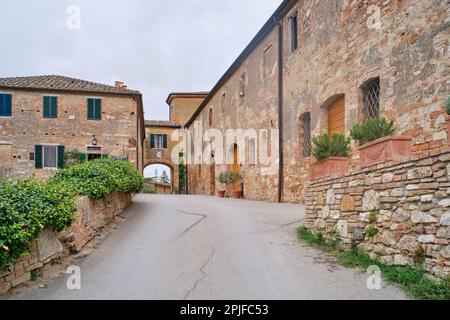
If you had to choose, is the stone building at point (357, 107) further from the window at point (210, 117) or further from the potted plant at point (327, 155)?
the window at point (210, 117)

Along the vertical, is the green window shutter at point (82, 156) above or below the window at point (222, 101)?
below

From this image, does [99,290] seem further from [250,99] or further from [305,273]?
[250,99]

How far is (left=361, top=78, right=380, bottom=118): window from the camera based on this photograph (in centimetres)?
984

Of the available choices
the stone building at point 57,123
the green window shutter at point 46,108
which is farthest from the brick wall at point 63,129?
the green window shutter at point 46,108

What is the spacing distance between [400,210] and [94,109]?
61.1ft

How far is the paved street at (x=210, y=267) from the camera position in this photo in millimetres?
4777

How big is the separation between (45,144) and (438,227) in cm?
1985

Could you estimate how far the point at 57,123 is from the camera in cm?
2089

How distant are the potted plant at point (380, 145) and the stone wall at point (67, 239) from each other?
4.67 m

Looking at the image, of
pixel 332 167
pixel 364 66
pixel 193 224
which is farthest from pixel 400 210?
pixel 364 66

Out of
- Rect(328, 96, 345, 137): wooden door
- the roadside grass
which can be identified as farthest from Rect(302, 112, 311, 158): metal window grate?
the roadside grass

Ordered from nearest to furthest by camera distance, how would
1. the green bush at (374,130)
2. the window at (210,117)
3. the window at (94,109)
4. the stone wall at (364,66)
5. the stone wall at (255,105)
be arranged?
the green bush at (374,130) < the stone wall at (364,66) < the stone wall at (255,105) < the window at (94,109) < the window at (210,117)

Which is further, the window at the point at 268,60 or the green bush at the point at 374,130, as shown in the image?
the window at the point at 268,60

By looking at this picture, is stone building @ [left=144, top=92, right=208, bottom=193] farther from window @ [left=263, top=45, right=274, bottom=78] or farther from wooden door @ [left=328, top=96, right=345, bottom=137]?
wooden door @ [left=328, top=96, right=345, bottom=137]
